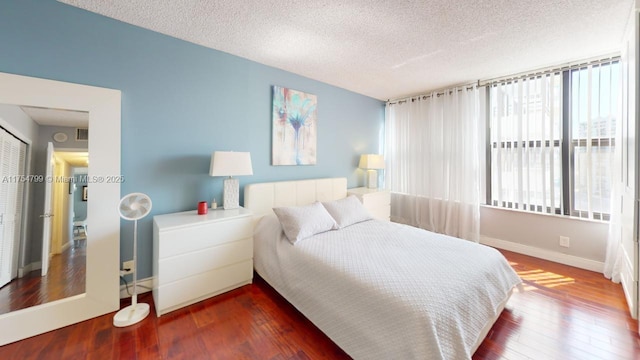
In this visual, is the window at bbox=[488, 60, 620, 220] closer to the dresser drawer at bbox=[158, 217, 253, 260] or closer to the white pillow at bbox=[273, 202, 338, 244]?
the white pillow at bbox=[273, 202, 338, 244]

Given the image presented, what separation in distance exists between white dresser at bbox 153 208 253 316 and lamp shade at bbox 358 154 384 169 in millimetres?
2223

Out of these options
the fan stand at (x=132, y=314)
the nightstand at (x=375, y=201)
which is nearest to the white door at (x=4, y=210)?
the fan stand at (x=132, y=314)

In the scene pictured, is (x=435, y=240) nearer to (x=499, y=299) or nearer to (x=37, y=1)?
(x=499, y=299)

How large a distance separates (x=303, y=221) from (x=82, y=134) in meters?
1.93

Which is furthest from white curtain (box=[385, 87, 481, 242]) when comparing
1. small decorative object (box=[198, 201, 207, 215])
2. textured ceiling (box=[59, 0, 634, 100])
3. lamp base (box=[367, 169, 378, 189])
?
small decorative object (box=[198, 201, 207, 215])

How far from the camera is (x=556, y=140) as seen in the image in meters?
2.93

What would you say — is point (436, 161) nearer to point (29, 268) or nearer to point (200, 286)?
point (200, 286)

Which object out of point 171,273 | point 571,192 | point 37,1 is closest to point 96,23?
point 37,1

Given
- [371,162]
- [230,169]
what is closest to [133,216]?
[230,169]

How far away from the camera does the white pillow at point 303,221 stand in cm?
227

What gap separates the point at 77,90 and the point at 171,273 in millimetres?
1611

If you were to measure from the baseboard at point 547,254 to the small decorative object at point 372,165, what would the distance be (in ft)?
5.89

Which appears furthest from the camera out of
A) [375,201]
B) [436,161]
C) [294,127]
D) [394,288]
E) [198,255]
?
[436,161]

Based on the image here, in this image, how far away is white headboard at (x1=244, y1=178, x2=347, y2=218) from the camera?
9.20 feet
